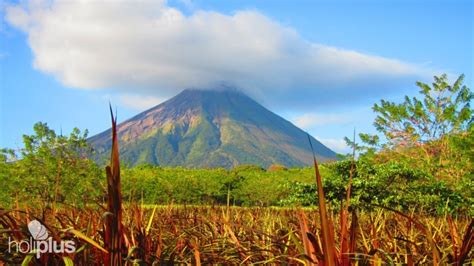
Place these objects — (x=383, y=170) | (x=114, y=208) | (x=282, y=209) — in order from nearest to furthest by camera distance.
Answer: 1. (x=114, y=208)
2. (x=282, y=209)
3. (x=383, y=170)

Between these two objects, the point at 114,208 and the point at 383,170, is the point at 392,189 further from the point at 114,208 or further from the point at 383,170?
the point at 114,208

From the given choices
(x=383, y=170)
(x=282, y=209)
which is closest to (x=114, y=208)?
(x=282, y=209)

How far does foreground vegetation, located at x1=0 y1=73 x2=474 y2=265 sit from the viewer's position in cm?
232

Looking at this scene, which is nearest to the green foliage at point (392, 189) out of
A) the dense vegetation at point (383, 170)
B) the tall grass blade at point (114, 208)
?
the dense vegetation at point (383, 170)

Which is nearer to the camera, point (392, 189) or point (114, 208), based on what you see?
point (114, 208)

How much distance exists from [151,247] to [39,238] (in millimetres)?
743

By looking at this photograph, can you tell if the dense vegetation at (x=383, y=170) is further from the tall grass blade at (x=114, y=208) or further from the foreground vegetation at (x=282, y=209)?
the tall grass blade at (x=114, y=208)

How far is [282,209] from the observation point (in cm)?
1120

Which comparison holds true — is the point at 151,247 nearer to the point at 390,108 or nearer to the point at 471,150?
the point at 471,150

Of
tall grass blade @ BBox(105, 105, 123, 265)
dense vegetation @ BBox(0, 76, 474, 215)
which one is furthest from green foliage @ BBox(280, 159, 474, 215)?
tall grass blade @ BBox(105, 105, 123, 265)

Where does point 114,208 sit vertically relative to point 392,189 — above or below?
below

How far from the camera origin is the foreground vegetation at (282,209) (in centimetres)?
232

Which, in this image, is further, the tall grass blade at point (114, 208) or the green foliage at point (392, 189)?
the green foliage at point (392, 189)

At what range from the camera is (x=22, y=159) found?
45.9 ft
